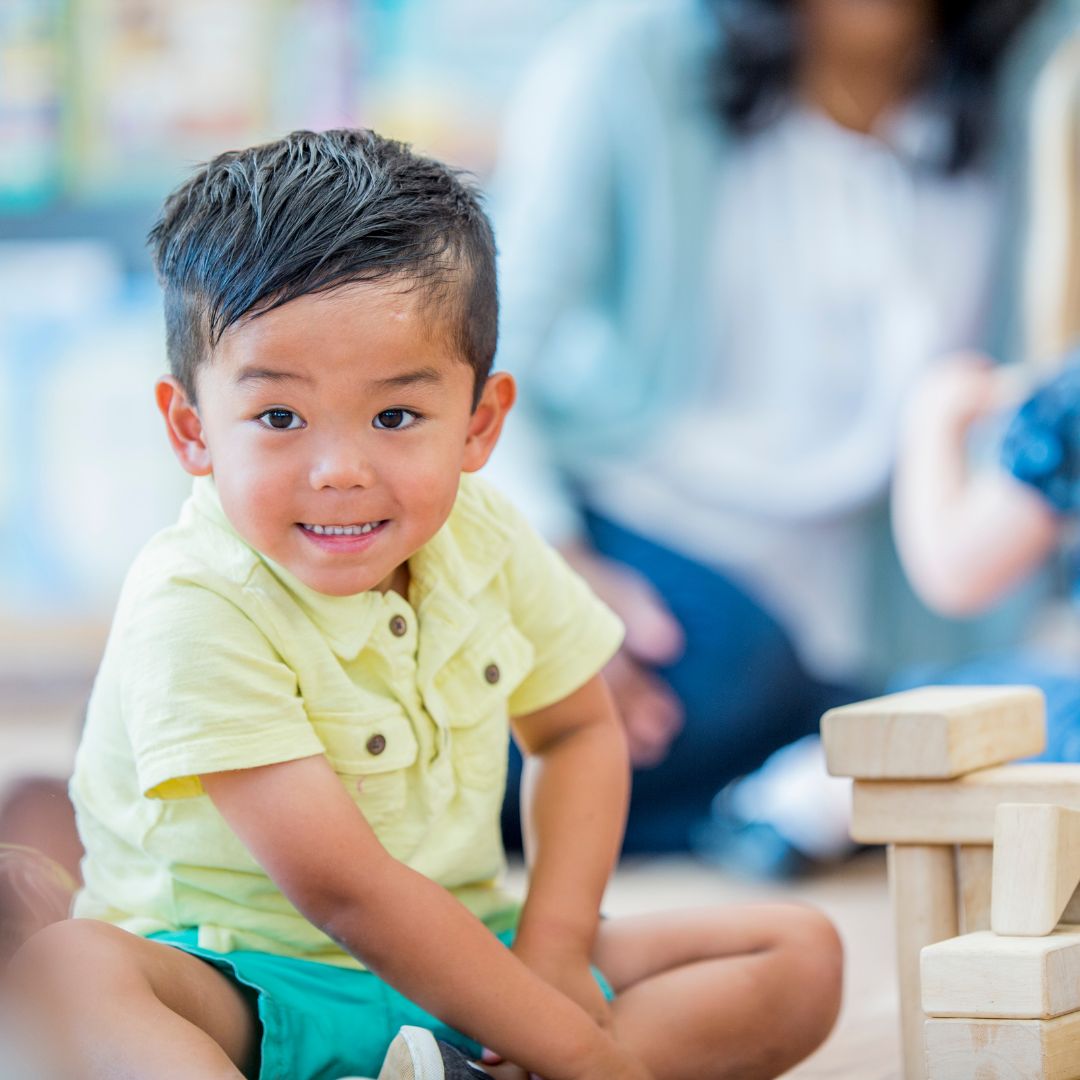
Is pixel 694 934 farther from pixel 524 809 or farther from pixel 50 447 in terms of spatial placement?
pixel 50 447

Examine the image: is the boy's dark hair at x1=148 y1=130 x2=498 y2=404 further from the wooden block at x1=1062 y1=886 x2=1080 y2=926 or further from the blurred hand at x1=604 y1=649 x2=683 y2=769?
the blurred hand at x1=604 y1=649 x2=683 y2=769

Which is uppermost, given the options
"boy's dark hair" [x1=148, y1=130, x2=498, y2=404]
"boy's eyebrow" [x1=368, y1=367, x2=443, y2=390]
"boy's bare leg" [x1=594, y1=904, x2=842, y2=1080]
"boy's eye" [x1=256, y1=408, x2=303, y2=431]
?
"boy's dark hair" [x1=148, y1=130, x2=498, y2=404]

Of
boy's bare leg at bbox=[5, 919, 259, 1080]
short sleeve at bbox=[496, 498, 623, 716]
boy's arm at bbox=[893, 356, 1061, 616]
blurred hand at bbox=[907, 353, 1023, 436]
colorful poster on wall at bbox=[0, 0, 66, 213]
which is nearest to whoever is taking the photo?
boy's bare leg at bbox=[5, 919, 259, 1080]

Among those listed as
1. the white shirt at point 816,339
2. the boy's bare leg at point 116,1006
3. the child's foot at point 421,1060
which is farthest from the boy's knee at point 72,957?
the white shirt at point 816,339

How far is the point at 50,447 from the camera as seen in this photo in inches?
97.2

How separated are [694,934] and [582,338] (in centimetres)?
116

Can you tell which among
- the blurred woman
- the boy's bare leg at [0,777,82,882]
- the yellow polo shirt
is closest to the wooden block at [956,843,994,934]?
the yellow polo shirt

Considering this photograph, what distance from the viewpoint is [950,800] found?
2.52 feet

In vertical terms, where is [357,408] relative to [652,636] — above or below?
above

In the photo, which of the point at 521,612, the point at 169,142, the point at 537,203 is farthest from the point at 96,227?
the point at 521,612

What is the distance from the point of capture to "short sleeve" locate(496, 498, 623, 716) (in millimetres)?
858

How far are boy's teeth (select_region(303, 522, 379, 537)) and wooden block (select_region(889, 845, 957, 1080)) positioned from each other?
0.95ft

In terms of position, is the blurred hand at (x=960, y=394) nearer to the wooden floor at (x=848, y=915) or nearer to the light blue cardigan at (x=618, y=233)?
the light blue cardigan at (x=618, y=233)

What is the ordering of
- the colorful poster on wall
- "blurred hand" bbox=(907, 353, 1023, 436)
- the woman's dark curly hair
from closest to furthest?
1. "blurred hand" bbox=(907, 353, 1023, 436)
2. the woman's dark curly hair
3. the colorful poster on wall
